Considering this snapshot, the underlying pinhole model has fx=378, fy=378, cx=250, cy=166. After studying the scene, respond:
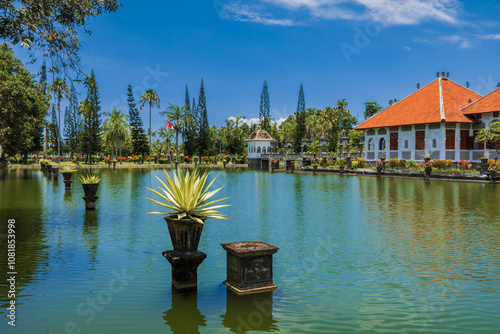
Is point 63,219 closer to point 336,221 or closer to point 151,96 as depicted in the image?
point 336,221

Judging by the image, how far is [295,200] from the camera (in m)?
19.1

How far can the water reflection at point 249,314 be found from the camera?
185 inches

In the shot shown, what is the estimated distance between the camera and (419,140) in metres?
42.6

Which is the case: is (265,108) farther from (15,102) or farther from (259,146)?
(15,102)

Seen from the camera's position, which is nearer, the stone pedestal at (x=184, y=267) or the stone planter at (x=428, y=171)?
the stone pedestal at (x=184, y=267)

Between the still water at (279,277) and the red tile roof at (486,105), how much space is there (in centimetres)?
3169

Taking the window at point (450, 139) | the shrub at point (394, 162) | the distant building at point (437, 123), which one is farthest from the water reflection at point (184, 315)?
the window at point (450, 139)

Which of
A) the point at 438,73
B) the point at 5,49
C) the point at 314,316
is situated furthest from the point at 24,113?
the point at 438,73

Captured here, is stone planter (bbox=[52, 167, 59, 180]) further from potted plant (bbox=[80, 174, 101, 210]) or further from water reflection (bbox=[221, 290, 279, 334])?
water reflection (bbox=[221, 290, 279, 334])

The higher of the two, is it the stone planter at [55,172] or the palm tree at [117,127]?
the palm tree at [117,127]

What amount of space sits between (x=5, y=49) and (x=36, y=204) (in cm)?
2003

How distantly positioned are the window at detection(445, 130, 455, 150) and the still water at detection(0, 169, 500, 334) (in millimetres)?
30285

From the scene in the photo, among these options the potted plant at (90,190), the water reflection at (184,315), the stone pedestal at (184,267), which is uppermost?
the potted plant at (90,190)

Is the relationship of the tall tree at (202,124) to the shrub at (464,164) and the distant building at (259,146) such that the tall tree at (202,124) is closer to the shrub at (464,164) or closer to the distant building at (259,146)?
the distant building at (259,146)
